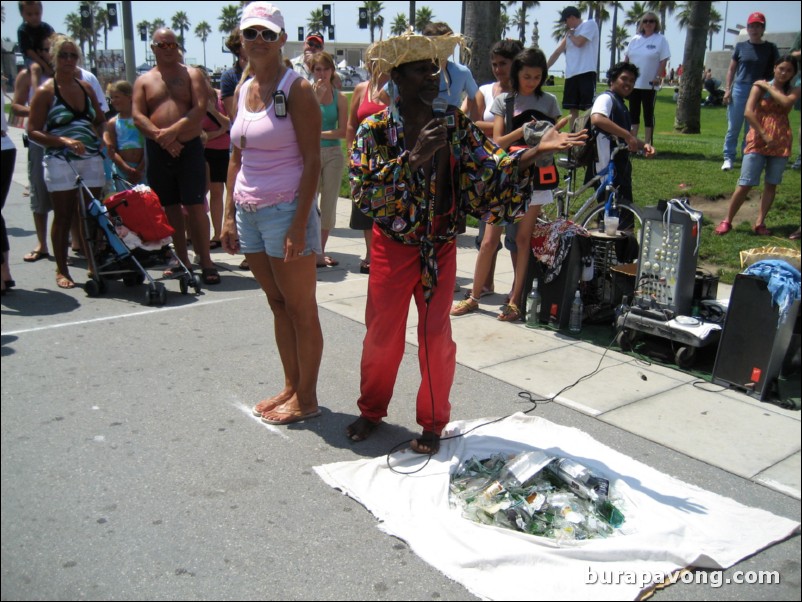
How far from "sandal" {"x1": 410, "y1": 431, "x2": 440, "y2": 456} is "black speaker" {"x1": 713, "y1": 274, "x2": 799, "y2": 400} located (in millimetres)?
2061

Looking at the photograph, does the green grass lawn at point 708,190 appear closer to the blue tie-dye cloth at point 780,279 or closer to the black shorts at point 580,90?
the blue tie-dye cloth at point 780,279

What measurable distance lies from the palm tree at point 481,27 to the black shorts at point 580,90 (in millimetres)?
1862

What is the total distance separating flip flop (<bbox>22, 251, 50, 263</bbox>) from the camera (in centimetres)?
797

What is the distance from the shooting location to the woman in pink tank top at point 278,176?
12.4 feet

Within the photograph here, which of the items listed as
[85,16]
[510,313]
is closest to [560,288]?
[510,313]

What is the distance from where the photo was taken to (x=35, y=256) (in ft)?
26.3

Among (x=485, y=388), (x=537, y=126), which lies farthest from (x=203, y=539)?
(x=537, y=126)

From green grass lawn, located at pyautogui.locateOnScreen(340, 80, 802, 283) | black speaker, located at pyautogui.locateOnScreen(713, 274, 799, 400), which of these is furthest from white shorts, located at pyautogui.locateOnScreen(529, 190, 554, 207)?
black speaker, located at pyautogui.locateOnScreen(713, 274, 799, 400)

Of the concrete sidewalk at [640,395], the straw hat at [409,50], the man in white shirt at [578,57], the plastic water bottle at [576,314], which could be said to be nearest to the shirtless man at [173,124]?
the concrete sidewalk at [640,395]

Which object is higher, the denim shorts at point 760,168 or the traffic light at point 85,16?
the traffic light at point 85,16

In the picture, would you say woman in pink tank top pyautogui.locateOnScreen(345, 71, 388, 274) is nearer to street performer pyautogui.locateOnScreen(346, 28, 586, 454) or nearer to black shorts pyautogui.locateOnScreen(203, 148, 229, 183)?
black shorts pyautogui.locateOnScreen(203, 148, 229, 183)

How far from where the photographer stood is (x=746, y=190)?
7.77 metres

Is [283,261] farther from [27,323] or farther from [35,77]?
[35,77]

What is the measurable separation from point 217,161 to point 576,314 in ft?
14.7
